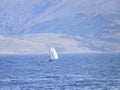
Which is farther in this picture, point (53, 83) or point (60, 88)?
point (53, 83)

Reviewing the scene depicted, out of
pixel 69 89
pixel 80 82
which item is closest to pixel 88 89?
pixel 69 89

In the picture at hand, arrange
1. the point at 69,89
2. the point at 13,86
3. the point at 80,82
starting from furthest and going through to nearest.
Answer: the point at 80,82 < the point at 13,86 < the point at 69,89

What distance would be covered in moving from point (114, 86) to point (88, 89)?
557cm

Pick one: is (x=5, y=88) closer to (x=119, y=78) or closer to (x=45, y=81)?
(x=45, y=81)

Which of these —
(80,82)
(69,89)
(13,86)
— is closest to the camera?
(69,89)

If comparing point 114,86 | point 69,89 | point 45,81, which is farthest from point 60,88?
point 45,81

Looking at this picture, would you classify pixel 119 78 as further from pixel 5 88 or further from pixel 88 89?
pixel 5 88

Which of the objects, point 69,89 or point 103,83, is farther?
point 103,83

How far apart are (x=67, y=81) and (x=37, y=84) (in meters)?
8.62

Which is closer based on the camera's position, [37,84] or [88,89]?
[88,89]

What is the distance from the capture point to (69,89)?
9962 centimetres

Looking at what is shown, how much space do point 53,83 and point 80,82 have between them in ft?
19.9

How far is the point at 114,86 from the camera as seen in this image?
4011 inches

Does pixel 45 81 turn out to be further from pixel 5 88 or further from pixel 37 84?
pixel 5 88
